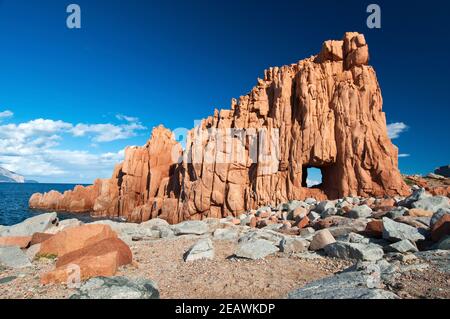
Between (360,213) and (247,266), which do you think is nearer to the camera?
(247,266)

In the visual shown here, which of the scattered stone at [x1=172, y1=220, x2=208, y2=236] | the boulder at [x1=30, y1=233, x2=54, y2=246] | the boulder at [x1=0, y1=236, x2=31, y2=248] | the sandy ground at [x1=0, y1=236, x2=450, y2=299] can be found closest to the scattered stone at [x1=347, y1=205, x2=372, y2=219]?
the sandy ground at [x1=0, y1=236, x2=450, y2=299]

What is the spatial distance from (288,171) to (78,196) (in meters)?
54.1

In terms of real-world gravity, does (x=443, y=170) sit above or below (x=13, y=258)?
above

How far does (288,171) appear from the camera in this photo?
33.4 meters

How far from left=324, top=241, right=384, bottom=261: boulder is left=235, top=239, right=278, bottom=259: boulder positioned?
2.20 m

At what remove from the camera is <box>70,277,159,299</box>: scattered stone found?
6.18m

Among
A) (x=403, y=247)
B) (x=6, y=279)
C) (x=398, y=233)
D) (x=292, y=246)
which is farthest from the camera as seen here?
(x=292, y=246)

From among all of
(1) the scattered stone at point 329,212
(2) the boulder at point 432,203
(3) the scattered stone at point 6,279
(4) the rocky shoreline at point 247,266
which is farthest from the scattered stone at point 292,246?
(1) the scattered stone at point 329,212

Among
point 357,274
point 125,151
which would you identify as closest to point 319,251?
point 357,274

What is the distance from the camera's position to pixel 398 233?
10664mm

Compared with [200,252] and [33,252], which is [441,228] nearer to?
[200,252]

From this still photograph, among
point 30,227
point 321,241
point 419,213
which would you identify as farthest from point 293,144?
point 30,227

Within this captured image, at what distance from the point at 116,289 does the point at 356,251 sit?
279 inches

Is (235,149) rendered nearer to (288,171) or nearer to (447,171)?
(288,171)
